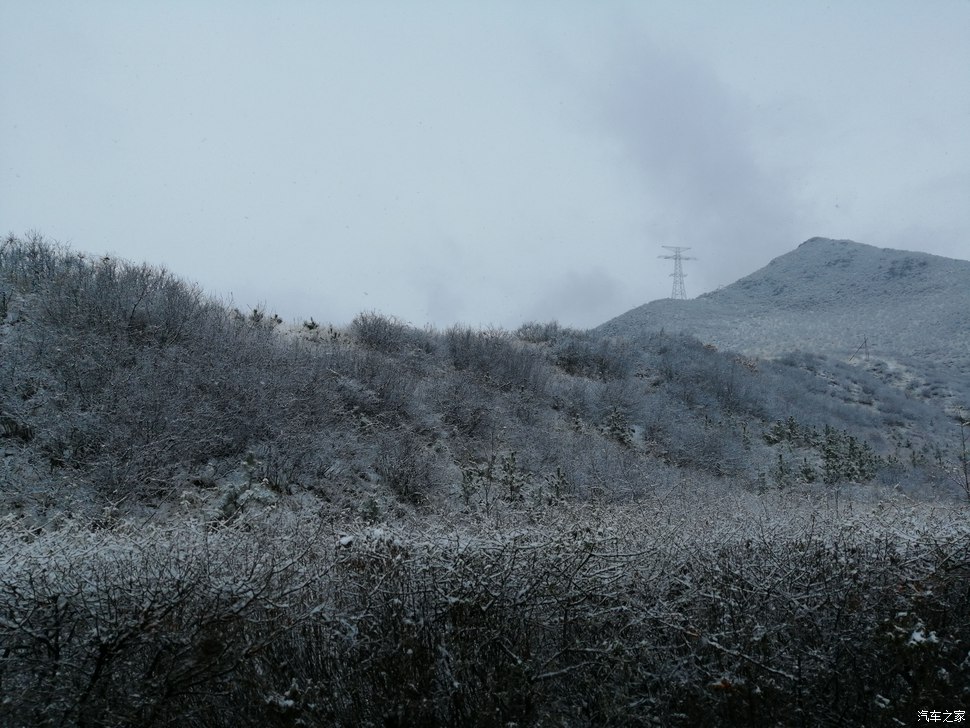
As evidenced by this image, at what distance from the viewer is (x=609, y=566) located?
139 inches

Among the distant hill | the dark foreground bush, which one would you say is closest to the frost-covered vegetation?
the dark foreground bush

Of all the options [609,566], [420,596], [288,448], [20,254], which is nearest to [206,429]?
[288,448]

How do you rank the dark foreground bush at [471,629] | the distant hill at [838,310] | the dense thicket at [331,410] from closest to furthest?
the dark foreground bush at [471,629] → the dense thicket at [331,410] → the distant hill at [838,310]

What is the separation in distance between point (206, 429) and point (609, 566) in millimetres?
5572

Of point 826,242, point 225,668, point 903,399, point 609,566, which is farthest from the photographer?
point 826,242

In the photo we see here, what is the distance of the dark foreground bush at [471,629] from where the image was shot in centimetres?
300

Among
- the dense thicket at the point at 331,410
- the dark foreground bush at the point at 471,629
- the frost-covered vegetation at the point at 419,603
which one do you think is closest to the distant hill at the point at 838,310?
the dense thicket at the point at 331,410

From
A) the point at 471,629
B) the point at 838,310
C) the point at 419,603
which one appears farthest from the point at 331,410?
the point at 838,310

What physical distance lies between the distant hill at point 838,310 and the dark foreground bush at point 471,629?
2415cm

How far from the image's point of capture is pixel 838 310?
43.4m

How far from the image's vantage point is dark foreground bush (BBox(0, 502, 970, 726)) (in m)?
3.00

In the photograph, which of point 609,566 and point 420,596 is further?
point 609,566

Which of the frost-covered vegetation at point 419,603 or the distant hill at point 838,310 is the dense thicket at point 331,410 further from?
the distant hill at point 838,310

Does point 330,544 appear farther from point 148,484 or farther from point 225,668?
point 148,484
